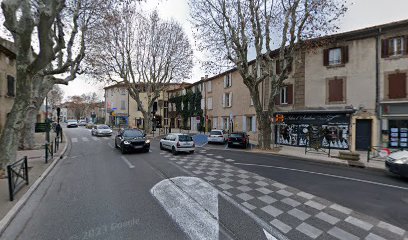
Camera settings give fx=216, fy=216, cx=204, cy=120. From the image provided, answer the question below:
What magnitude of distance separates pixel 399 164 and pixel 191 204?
784 cm

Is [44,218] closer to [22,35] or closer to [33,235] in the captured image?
[33,235]

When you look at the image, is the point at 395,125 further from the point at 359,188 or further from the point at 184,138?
the point at 184,138

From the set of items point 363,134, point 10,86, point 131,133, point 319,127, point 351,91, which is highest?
point 10,86

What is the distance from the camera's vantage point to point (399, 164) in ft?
25.5

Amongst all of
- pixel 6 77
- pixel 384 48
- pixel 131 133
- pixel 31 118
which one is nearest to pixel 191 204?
pixel 131 133

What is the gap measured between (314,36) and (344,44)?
325cm

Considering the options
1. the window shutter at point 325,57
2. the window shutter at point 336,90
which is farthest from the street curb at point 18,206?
the window shutter at point 325,57

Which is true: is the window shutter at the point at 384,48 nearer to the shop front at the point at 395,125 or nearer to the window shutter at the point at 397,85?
the window shutter at the point at 397,85

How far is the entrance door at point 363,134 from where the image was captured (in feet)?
48.3

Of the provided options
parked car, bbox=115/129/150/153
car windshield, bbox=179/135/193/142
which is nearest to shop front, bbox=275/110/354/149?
car windshield, bbox=179/135/193/142

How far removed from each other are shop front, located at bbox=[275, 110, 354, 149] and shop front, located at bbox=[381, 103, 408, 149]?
191 cm

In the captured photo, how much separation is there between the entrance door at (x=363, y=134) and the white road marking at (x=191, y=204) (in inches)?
533

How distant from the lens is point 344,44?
15406 mm

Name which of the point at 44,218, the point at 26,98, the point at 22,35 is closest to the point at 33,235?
the point at 44,218
